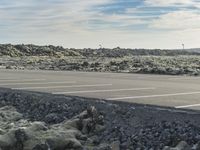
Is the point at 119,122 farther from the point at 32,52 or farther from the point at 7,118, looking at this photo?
the point at 32,52

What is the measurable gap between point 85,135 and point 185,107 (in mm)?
2980

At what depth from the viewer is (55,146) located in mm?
10148

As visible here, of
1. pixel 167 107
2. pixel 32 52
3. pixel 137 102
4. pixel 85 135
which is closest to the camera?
pixel 85 135

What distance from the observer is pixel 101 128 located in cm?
1114

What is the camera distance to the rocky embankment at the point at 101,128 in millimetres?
9867

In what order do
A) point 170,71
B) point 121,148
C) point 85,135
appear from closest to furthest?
point 121,148
point 85,135
point 170,71

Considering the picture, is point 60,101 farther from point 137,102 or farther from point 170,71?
point 170,71

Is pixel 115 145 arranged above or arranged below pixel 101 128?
below

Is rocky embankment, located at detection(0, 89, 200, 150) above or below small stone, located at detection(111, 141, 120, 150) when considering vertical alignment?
above

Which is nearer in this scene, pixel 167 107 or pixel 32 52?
pixel 167 107

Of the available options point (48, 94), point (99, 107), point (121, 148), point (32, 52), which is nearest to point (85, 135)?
point (121, 148)

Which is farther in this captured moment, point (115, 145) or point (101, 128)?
point (101, 128)

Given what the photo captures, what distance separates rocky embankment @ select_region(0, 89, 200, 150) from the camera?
388 inches

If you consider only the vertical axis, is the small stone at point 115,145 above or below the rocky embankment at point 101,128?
below
